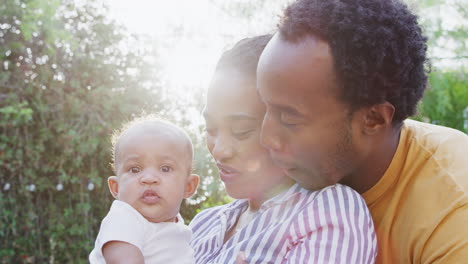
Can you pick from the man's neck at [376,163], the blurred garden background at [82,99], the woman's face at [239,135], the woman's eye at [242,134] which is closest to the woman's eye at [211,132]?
the woman's face at [239,135]

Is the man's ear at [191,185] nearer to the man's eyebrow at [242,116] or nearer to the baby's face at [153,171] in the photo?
the baby's face at [153,171]

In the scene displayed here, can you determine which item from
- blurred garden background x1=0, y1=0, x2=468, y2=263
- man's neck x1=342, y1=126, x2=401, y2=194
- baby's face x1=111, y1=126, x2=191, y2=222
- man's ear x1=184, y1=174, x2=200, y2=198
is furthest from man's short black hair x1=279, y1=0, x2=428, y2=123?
blurred garden background x1=0, y1=0, x2=468, y2=263

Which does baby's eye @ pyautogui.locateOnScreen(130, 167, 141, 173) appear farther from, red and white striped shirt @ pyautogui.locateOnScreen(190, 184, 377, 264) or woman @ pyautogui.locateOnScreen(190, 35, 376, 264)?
red and white striped shirt @ pyautogui.locateOnScreen(190, 184, 377, 264)

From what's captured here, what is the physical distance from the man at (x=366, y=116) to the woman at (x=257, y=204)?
5.2 inches

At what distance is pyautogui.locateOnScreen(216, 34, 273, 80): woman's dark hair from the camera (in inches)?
88.7

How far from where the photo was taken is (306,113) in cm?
190

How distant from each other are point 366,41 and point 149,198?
1053 millimetres

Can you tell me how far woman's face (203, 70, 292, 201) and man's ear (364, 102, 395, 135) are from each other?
432 millimetres

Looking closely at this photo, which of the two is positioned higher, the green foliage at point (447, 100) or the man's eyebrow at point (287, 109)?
the man's eyebrow at point (287, 109)

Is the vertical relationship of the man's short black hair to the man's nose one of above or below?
above

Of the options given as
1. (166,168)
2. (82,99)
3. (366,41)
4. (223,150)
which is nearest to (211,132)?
(223,150)

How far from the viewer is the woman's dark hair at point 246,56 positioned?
2.25 meters

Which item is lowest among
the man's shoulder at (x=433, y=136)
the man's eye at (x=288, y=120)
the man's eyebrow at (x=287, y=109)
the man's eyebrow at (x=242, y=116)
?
the man's shoulder at (x=433, y=136)

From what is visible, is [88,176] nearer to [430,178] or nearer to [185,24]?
[185,24]
